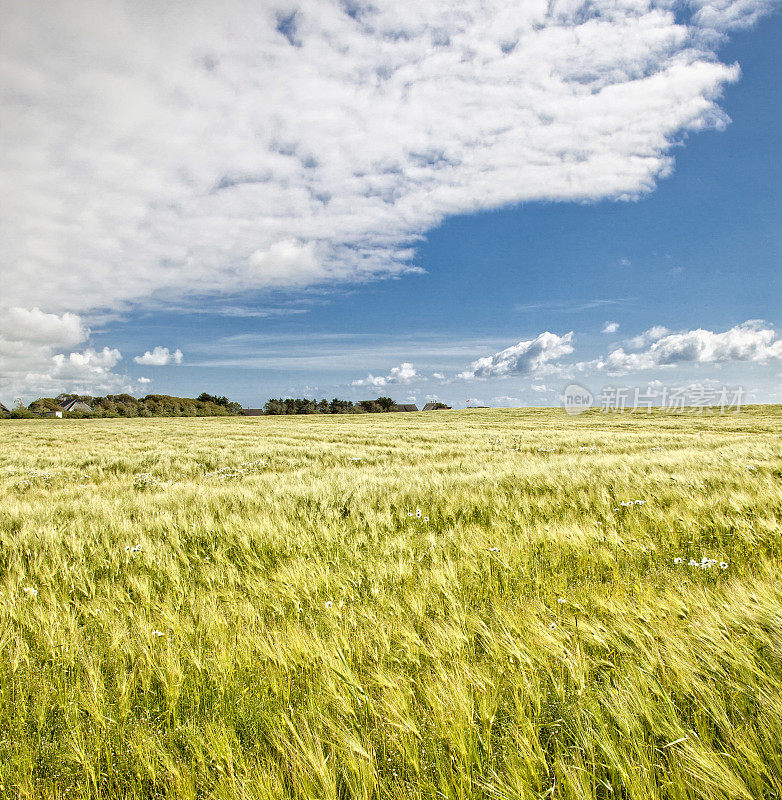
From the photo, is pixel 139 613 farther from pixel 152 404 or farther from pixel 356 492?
pixel 152 404

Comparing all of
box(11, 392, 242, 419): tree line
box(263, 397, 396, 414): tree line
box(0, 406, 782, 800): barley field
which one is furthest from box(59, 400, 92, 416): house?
box(0, 406, 782, 800): barley field

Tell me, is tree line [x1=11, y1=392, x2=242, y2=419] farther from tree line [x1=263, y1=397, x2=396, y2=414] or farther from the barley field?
the barley field

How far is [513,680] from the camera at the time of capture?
2301mm

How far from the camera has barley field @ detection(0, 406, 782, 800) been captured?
1.81m

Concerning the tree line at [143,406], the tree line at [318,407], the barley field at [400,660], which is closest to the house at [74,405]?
the tree line at [143,406]

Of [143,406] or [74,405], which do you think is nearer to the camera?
[143,406]

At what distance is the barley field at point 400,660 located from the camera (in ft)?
5.94

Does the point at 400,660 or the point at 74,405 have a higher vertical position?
the point at 74,405

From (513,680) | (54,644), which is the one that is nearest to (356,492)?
(54,644)

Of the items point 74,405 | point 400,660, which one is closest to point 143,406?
point 74,405

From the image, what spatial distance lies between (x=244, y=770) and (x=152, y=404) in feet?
486

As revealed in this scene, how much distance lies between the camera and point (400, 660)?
2660 millimetres

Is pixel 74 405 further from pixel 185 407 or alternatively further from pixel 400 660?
pixel 400 660

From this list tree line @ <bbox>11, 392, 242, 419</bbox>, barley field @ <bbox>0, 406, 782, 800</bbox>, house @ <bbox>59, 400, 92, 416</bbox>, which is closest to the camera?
barley field @ <bbox>0, 406, 782, 800</bbox>
